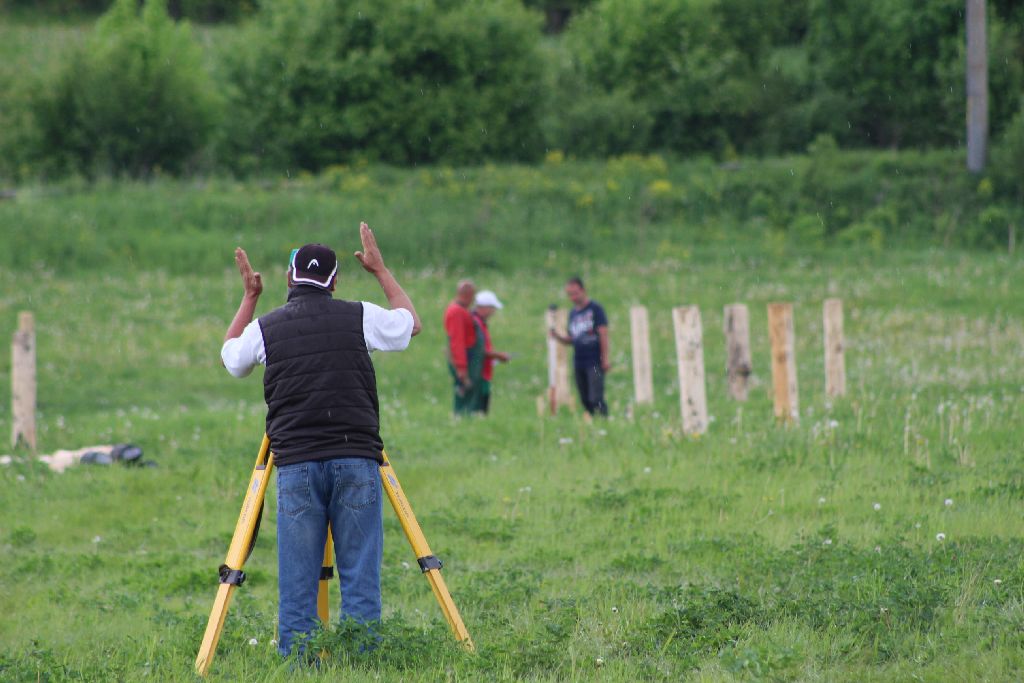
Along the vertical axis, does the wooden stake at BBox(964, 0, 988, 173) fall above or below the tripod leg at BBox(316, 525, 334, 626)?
above

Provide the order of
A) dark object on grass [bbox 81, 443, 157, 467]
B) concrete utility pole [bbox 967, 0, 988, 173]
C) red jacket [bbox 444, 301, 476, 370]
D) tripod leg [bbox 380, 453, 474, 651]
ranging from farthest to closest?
1. concrete utility pole [bbox 967, 0, 988, 173]
2. red jacket [bbox 444, 301, 476, 370]
3. dark object on grass [bbox 81, 443, 157, 467]
4. tripod leg [bbox 380, 453, 474, 651]

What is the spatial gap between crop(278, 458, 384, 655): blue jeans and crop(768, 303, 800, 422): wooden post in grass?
7742mm

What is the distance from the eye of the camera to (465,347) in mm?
15250

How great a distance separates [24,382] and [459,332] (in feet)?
15.6

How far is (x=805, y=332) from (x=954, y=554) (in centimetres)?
1663

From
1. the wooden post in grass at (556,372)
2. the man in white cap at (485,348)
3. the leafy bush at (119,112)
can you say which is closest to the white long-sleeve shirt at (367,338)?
the man in white cap at (485,348)

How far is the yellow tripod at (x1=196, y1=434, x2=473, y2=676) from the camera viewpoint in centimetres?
599

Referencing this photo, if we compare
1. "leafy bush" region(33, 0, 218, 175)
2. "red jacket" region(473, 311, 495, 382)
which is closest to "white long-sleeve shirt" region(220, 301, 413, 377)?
"red jacket" region(473, 311, 495, 382)

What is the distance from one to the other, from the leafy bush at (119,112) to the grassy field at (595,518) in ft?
61.0

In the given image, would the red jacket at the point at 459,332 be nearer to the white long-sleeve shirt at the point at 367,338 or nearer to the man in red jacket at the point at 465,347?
the man in red jacket at the point at 465,347

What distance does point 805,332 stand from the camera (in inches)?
951

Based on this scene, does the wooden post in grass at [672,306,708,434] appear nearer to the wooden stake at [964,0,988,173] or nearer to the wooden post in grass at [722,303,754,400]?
the wooden post in grass at [722,303,754,400]

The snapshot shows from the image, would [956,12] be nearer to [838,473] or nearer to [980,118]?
[980,118]

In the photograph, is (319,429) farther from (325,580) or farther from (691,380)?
(691,380)
